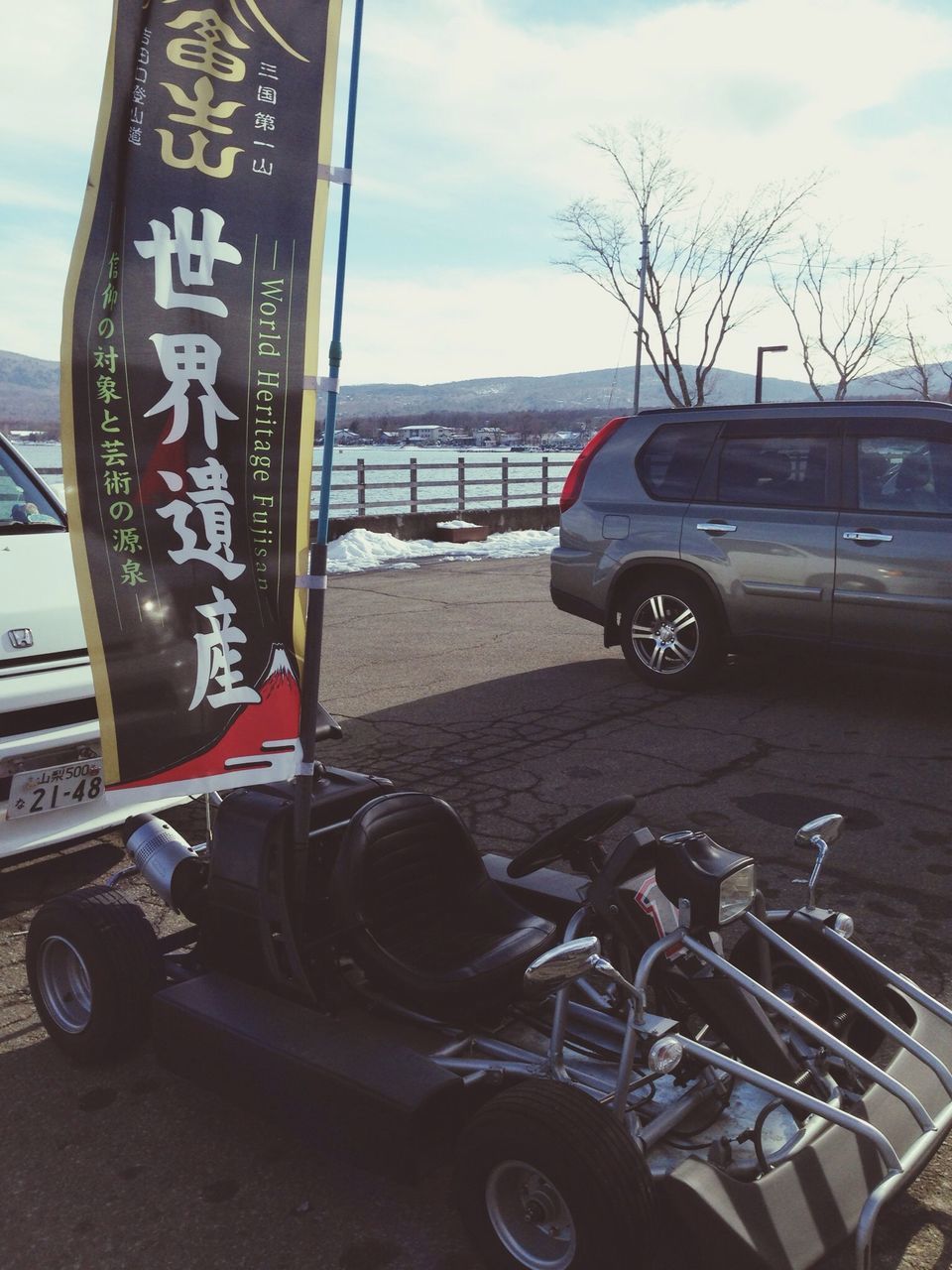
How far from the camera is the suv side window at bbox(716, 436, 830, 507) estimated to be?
677cm

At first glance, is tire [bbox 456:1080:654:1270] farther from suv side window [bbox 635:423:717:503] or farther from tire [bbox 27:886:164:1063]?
suv side window [bbox 635:423:717:503]

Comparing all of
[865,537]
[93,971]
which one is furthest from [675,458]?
[93,971]

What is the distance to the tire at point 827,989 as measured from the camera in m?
2.79

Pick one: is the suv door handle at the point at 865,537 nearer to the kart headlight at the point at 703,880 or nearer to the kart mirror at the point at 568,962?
the kart headlight at the point at 703,880

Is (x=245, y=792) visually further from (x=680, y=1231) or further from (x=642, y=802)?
(x=642, y=802)

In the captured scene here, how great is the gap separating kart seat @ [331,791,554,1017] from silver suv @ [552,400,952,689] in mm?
4132

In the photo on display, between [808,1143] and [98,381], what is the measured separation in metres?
2.17

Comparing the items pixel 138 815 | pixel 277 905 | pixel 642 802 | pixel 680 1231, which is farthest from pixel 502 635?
pixel 680 1231

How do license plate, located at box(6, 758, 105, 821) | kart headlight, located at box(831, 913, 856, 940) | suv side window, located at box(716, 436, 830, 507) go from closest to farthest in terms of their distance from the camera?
kart headlight, located at box(831, 913, 856, 940), license plate, located at box(6, 758, 105, 821), suv side window, located at box(716, 436, 830, 507)

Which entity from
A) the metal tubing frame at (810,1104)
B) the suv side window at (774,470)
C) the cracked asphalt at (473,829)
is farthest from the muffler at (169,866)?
the suv side window at (774,470)

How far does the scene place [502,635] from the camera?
31.2ft

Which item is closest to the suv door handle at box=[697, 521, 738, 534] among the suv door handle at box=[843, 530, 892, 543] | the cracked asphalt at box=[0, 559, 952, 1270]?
the suv door handle at box=[843, 530, 892, 543]

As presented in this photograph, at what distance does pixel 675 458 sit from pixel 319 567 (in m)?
5.18

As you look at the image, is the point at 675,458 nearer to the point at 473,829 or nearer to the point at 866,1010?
the point at 473,829
